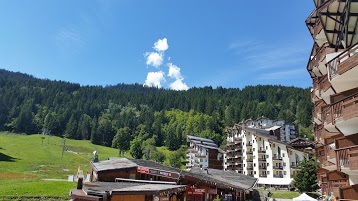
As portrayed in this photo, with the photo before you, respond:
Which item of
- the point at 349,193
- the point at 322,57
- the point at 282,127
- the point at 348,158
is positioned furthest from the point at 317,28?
the point at 282,127

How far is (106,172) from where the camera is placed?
28.0m

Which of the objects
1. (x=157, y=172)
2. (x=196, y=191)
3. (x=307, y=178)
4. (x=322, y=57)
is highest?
(x=322, y=57)

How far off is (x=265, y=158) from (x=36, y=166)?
62.8m

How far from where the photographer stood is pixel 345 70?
1540 centimetres

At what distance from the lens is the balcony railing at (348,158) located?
1454cm

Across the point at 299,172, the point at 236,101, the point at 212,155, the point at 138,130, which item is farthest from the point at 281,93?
the point at 299,172

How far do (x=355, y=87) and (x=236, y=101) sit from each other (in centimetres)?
16840

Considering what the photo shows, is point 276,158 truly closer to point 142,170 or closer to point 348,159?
point 142,170

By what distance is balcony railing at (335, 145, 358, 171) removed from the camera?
572 inches

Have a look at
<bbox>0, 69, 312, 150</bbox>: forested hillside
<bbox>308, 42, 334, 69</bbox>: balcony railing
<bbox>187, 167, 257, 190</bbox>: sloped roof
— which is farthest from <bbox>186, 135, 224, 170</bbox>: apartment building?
<bbox>308, 42, 334, 69</bbox>: balcony railing

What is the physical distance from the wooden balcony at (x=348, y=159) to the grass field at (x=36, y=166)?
34233mm

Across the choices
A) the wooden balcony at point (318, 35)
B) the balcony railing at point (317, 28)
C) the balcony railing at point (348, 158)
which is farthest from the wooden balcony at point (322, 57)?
the balcony railing at point (348, 158)

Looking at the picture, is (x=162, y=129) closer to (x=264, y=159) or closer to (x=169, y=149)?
(x=169, y=149)

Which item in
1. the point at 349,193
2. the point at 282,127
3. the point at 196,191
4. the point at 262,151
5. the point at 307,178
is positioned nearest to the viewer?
the point at 349,193
